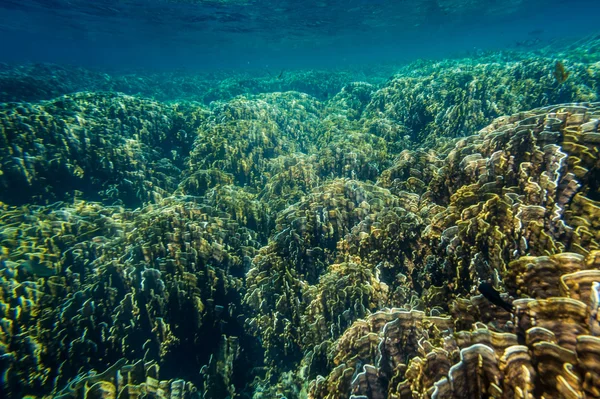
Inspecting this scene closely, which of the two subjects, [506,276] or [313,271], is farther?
[313,271]

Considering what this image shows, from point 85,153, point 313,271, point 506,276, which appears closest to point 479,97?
point 313,271

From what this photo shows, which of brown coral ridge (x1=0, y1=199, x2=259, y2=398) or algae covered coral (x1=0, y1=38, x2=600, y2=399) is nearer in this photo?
algae covered coral (x1=0, y1=38, x2=600, y2=399)

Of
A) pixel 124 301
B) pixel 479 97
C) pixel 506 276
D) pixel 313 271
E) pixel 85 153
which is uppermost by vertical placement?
pixel 479 97

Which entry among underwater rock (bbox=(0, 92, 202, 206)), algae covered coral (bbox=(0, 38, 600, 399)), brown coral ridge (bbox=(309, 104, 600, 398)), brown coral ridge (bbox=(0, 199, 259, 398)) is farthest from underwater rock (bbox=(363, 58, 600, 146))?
underwater rock (bbox=(0, 92, 202, 206))

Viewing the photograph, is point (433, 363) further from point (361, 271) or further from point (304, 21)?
point (304, 21)

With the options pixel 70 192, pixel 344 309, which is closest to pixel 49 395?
pixel 344 309

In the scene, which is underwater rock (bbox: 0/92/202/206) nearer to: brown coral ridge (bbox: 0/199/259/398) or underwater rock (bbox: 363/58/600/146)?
brown coral ridge (bbox: 0/199/259/398)

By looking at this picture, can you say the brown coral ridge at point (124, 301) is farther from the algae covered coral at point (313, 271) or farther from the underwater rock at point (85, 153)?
the underwater rock at point (85, 153)

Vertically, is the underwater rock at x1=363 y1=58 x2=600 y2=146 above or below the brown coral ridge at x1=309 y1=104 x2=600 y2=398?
above

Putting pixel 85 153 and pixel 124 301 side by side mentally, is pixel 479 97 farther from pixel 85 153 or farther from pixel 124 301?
pixel 85 153
